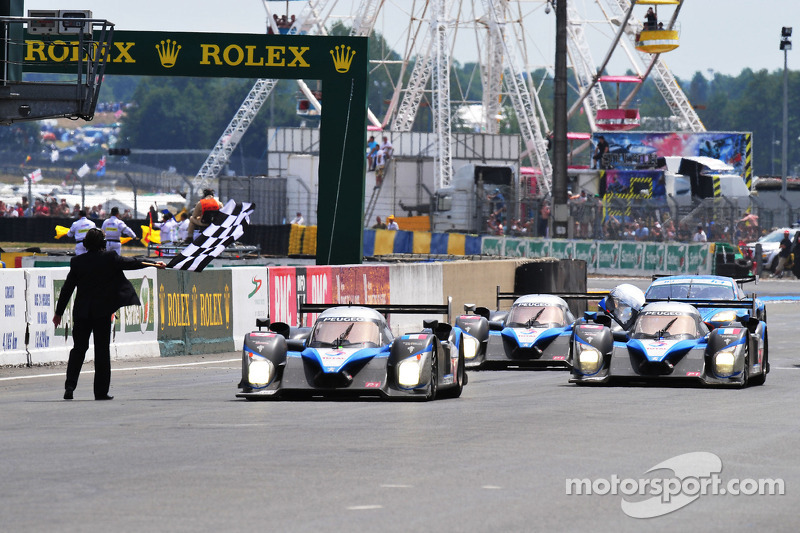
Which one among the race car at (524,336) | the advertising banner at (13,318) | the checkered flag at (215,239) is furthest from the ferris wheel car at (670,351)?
the advertising banner at (13,318)

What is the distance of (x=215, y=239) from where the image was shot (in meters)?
21.0

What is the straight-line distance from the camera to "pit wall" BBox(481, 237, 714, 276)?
4581cm

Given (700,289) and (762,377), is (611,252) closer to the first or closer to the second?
(700,289)

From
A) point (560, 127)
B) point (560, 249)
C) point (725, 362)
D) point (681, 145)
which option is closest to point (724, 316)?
point (725, 362)

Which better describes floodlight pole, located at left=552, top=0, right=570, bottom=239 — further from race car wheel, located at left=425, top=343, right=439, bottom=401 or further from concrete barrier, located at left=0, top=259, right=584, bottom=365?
race car wheel, located at left=425, top=343, right=439, bottom=401

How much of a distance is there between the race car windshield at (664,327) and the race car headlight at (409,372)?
3558 mm

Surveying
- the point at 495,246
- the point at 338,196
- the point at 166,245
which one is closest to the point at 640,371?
the point at 338,196

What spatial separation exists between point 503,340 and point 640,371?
321 centimetres

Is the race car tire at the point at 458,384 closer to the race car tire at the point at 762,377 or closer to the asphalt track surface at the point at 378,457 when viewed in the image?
the asphalt track surface at the point at 378,457

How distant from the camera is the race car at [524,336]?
18391 mm

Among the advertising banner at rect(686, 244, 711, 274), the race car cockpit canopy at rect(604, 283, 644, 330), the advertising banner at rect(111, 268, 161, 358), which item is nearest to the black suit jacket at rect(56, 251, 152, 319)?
the advertising banner at rect(111, 268, 161, 358)

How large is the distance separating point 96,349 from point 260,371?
152 cm

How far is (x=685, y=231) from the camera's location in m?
47.7

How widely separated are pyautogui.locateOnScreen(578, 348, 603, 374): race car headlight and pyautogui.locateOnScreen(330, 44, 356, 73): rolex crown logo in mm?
10537
